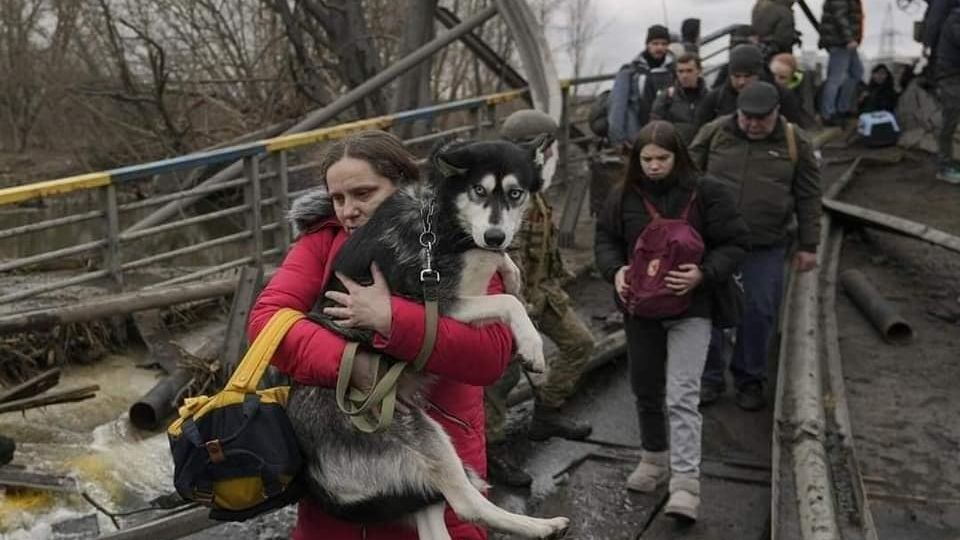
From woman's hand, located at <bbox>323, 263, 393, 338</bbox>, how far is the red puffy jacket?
0.02 m

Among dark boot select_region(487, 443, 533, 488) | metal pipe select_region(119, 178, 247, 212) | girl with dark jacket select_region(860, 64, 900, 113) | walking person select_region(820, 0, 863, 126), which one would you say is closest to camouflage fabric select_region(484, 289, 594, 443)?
dark boot select_region(487, 443, 533, 488)

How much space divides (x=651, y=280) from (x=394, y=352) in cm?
266

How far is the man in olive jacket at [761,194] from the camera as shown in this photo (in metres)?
6.01

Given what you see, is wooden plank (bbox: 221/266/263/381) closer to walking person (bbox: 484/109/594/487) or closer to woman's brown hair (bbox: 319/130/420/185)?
walking person (bbox: 484/109/594/487)

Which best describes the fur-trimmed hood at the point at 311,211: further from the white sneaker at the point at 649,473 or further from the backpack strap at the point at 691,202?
the white sneaker at the point at 649,473

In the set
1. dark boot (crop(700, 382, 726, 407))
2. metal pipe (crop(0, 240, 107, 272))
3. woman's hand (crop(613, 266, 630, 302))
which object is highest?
woman's hand (crop(613, 266, 630, 302))

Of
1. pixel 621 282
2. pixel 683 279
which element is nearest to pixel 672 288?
pixel 683 279

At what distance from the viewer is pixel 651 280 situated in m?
4.77

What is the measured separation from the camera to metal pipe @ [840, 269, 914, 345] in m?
7.87

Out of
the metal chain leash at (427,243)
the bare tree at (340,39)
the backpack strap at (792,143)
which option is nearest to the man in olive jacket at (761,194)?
the backpack strap at (792,143)

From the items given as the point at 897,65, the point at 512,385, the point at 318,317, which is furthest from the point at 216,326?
the point at 897,65

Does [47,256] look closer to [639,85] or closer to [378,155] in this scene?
[378,155]

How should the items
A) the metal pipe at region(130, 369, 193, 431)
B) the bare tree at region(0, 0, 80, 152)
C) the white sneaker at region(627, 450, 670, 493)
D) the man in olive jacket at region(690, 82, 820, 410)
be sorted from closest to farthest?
1. the white sneaker at region(627, 450, 670, 493)
2. the man in olive jacket at region(690, 82, 820, 410)
3. the metal pipe at region(130, 369, 193, 431)
4. the bare tree at region(0, 0, 80, 152)

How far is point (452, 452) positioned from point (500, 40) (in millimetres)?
18784
